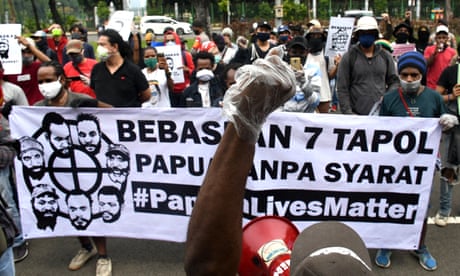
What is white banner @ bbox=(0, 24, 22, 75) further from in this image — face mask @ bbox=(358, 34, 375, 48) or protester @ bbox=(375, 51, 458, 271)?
protester @ bbox=(375, 51, 458, 271)

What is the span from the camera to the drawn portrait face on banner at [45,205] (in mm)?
3830

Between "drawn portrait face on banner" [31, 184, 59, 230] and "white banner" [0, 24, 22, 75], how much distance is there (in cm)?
247

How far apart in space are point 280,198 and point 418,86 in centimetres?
143

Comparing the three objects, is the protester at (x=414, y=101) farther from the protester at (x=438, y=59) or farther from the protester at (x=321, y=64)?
the protester at (x=438, y=59)

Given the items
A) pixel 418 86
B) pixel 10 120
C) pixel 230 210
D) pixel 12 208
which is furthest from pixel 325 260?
pixel 12 208

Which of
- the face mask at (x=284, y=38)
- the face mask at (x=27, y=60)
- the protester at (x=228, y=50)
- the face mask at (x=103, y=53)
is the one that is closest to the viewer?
the face mask at (x=103, y=53)

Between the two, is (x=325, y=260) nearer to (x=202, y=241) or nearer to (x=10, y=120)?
(x=202, y=241)

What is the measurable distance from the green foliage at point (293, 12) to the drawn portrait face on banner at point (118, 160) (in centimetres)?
2797

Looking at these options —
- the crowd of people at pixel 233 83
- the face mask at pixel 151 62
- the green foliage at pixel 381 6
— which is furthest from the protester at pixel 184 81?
the green foliage at pixel 381 6

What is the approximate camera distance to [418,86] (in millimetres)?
3742

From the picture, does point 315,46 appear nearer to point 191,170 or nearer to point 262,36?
point 262,36

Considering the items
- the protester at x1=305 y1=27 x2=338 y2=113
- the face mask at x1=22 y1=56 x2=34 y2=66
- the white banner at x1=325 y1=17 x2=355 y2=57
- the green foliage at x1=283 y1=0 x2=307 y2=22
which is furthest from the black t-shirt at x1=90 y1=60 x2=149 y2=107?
the green foliage at x1=283 y1=0 x2=307 y2=22

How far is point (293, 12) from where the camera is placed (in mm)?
31094

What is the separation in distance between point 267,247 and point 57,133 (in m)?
2.71
